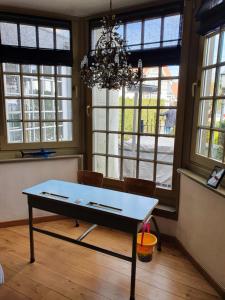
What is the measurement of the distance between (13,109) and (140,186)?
180cm

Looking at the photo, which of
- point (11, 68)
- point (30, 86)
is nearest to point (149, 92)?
point (30, 86)

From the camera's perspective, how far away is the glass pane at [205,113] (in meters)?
2.20

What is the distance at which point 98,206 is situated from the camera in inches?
75.5

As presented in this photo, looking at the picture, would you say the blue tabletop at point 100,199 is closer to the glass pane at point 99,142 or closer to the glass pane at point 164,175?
the glass pane at point 164,175

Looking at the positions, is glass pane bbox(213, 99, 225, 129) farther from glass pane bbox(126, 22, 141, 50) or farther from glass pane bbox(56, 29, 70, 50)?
glass pane bbox(56, 29, 70, 50)

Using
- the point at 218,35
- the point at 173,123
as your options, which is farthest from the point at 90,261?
the point at 218,35

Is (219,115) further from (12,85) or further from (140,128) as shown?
(12,85)

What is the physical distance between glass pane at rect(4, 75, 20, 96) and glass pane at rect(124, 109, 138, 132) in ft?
4.44

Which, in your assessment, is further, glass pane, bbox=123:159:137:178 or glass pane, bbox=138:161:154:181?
glass pane, bbox=123:159:137:178

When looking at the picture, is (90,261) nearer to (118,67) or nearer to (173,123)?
(173,123)

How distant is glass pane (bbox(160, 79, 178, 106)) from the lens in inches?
99.7

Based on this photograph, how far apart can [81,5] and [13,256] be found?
109 inches

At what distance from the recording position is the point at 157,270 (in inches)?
89.3

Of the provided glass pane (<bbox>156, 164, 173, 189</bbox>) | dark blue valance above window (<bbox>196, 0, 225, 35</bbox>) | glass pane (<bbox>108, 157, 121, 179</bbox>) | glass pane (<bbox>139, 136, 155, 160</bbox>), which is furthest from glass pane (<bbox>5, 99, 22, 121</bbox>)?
dark blue valance above window (<bbox>196, 0, 225, 35</bbox>)
